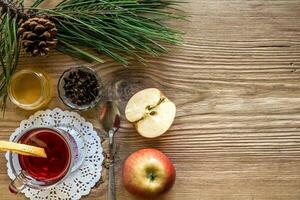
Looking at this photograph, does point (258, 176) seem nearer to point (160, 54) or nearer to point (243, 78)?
point (243, 78)

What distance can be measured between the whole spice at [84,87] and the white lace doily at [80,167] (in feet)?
0.13

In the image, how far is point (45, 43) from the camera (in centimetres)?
105

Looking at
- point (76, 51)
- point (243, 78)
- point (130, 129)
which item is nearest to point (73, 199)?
point (130, 129)

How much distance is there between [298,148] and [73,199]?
426 millimetres

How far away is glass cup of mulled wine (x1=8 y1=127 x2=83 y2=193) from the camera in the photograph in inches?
42.7

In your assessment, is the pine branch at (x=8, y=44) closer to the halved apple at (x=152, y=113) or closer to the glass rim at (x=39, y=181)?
the glass rim at (x=39, y=181)

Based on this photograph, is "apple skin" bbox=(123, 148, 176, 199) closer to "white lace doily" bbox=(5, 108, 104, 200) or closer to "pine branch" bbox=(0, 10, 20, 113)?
"white lace doily" bbox=(5, 108, 104, 200)

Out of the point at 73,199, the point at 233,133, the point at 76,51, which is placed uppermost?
the point at 76,51

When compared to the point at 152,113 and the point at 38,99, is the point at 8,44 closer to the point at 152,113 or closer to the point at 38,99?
the point at 38,99

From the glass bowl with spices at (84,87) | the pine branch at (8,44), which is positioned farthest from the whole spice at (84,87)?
the pine branch at (8,44)

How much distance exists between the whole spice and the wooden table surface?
0.09 ft

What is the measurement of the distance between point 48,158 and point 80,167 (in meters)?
0.06

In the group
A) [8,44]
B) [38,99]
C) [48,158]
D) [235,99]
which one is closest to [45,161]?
[48,158]

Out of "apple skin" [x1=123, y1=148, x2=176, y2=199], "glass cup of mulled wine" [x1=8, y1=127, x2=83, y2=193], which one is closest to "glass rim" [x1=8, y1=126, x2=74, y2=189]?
"glass cup of mulled wine" [x1=8, y1=127, x2=83, y2=193]
